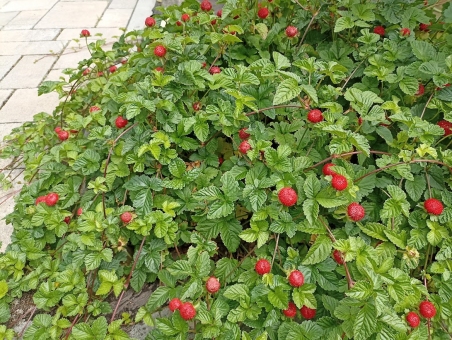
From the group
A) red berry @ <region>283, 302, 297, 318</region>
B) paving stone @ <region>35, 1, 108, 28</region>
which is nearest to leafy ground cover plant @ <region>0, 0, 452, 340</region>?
red berry @ <region>283, 302, 297, 318</region>

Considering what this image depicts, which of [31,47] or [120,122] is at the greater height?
[120,122]

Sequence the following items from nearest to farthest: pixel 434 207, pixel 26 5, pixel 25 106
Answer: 1. pixel 434 207
2. pixel 25 106
3. pixel 26 5

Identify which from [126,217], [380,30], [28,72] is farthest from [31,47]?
[380,30]

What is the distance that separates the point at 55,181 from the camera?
72.8 inches

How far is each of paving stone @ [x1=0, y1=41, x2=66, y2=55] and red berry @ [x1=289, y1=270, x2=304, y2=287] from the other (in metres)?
3.42

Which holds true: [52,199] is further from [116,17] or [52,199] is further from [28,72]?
[116,17]

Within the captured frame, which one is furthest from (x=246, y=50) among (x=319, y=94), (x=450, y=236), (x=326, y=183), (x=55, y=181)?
(x=450, y=236)

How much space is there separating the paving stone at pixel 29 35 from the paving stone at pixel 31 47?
0.10 meters

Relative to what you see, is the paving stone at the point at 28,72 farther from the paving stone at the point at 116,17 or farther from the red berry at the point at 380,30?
the red berry at the point at 380,30

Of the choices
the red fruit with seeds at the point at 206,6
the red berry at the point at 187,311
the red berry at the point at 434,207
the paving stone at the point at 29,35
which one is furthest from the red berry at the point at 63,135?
the paving stone at the point at 29,35

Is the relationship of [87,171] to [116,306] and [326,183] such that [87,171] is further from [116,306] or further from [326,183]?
[326,183]

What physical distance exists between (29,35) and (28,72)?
0.88 meters

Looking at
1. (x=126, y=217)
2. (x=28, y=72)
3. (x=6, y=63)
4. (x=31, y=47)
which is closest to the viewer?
(x=126, y=217)

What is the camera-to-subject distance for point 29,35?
156 inches
